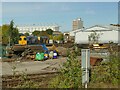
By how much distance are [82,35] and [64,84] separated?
184 feet

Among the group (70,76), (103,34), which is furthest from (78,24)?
(70,76)

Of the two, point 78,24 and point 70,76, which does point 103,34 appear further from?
point 70,76

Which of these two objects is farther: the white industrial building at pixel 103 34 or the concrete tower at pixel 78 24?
the concrete tower at pixel 78 24

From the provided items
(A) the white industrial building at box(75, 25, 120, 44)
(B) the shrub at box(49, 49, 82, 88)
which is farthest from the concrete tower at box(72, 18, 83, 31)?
(B) the shrub at box(49, 49, 82, 88)

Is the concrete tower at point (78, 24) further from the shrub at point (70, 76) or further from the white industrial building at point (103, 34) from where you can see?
the shrub at point (70, 76)

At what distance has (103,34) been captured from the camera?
58906mm

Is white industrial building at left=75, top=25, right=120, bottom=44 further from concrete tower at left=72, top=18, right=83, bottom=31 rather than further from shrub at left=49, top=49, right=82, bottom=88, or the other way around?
shrub at left=49, top=49, right=82, bottom=88

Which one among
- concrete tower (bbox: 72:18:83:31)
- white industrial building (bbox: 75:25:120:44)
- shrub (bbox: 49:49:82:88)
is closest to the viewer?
shrub (bbox: 49:49:82:88)

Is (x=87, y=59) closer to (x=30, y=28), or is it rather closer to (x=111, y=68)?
(x=111, y=68)

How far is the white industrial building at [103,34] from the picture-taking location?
55725 mm

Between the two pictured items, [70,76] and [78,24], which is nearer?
[70,76]

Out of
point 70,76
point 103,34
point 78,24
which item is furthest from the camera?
point 78,24

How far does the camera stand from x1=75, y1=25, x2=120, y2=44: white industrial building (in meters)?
55.7

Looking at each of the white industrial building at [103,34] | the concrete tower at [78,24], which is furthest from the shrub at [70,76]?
the concrete tower at [78,24]
